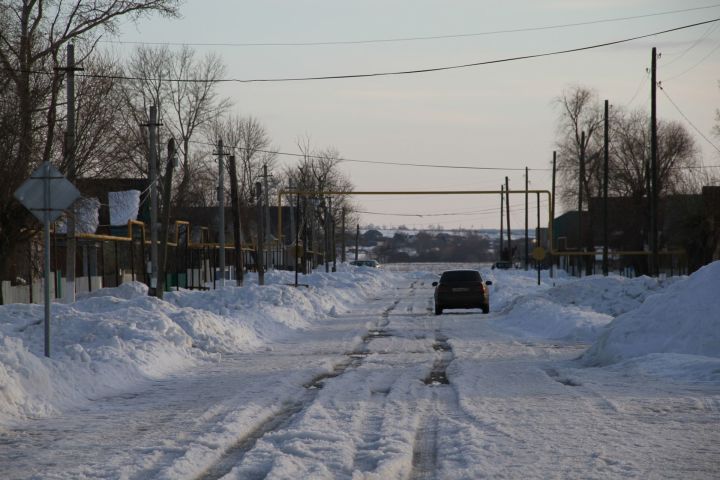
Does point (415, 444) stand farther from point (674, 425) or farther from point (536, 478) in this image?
point (674, 425)

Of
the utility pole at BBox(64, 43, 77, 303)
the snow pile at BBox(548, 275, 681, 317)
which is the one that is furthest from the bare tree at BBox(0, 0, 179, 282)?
the snow pile at BBox(548, 275, 681, 317)

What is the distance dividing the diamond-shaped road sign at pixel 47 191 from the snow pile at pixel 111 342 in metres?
1.90

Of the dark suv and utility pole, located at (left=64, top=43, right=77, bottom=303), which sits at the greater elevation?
utility pole, located at (left=64, top=43, right=77, bottom=303)

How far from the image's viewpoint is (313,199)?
98.4 meters

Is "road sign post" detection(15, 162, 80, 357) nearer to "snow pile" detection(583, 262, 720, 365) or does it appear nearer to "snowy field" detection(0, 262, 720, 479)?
"snowy field" detection(0, 262, 720, 479)

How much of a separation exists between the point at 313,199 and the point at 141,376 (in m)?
83.1

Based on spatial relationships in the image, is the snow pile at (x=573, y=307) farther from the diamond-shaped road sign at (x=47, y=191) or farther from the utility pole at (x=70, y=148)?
the diamond-shaped road sign at (x=47, y=191)

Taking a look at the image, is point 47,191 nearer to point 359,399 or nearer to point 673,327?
point 359,399

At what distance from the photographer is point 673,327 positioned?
57.4 feet

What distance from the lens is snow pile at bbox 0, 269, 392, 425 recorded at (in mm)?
12508

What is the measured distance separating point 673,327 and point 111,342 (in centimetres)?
938

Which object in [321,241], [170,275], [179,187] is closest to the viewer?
[170,275]

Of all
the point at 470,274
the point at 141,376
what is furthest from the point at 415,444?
the point at 470,274

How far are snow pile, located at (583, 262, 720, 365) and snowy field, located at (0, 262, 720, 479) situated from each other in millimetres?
36
